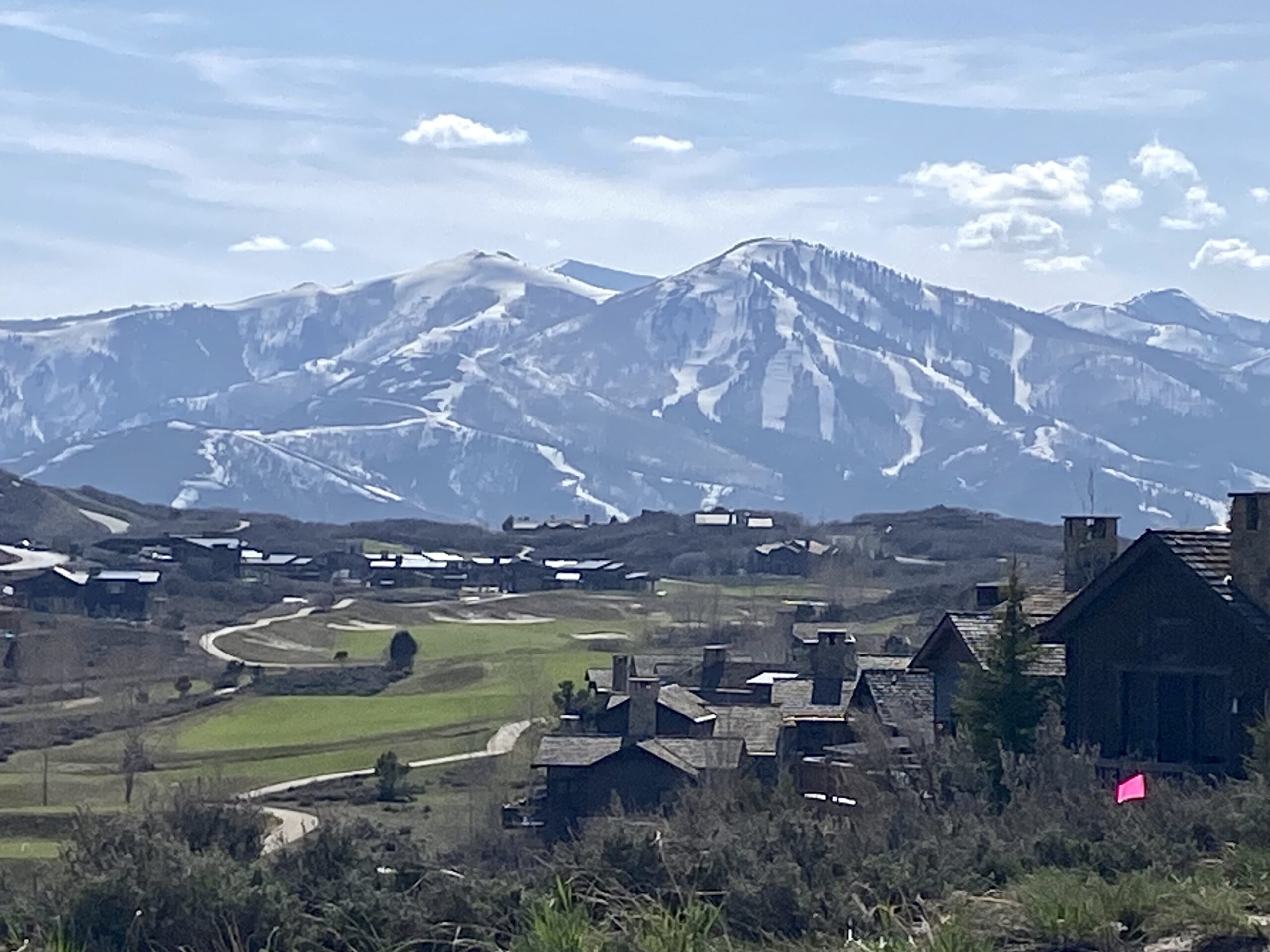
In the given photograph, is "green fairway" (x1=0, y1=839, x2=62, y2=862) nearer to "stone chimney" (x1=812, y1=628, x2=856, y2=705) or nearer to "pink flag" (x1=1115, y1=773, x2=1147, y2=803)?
"stone chimney" (x1=812, y1=628, x2=856, y2=705)

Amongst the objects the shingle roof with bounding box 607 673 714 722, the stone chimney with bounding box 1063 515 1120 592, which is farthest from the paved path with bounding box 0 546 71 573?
the stone chimney with bounding box 1063 515 1120 592

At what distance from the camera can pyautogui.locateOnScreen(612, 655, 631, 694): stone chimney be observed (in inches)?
1879

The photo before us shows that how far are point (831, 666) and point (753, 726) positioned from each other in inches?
297

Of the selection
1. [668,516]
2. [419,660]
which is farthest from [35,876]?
[668,516]

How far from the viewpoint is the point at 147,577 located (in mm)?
105250

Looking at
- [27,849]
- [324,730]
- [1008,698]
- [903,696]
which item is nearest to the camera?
[1008,698]

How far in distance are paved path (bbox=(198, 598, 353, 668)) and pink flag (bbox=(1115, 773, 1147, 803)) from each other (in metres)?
58.5

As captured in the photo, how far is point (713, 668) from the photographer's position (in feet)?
178

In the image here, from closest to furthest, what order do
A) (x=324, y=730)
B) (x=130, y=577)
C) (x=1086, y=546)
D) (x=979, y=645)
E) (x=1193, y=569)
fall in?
(x=1193, y=569) < (x=979, y=645) < (x=1086, y=546) < (x=324, y=730) < (x=130, y=577)

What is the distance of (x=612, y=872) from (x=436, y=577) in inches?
4456

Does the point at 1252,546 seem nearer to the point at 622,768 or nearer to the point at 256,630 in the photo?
the point at 622,768

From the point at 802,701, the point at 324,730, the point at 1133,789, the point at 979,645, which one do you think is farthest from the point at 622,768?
the point at 324,730

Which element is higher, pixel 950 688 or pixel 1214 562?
pixel 1214 562

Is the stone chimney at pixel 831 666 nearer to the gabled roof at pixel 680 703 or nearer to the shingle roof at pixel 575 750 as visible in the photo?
the gabled roof at pixel 680 703
